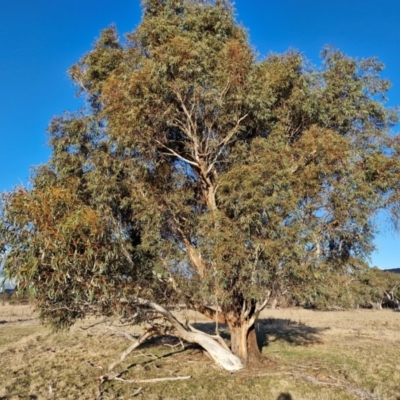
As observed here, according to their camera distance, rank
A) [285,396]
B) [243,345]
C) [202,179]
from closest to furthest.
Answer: [285,396], [243,345], [202,179]

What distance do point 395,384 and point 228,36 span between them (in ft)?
34.9

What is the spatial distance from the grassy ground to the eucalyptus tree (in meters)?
1.15

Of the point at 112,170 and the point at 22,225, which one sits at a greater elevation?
the point at 112,170

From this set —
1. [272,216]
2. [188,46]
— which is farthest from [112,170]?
[272,216]

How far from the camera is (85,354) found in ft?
44.1

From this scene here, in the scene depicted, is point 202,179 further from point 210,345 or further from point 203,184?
point 210,345

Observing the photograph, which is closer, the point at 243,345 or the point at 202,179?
the point at 243,345

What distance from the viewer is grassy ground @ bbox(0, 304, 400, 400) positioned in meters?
8.23

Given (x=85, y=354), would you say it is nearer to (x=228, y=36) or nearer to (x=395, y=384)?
(x=395, y=384)


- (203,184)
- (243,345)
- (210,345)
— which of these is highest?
(203,184)

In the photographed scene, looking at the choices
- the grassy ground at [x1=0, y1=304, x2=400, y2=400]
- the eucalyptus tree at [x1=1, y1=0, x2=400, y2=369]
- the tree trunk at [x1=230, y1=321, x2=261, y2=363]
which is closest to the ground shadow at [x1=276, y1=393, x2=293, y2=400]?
the grassy ground at [x1=0, y1=304, x2=400, y2=400]

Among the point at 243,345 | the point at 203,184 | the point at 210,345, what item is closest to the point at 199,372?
the point at 210,345

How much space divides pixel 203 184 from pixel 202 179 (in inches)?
7.9

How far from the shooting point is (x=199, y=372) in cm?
1015
